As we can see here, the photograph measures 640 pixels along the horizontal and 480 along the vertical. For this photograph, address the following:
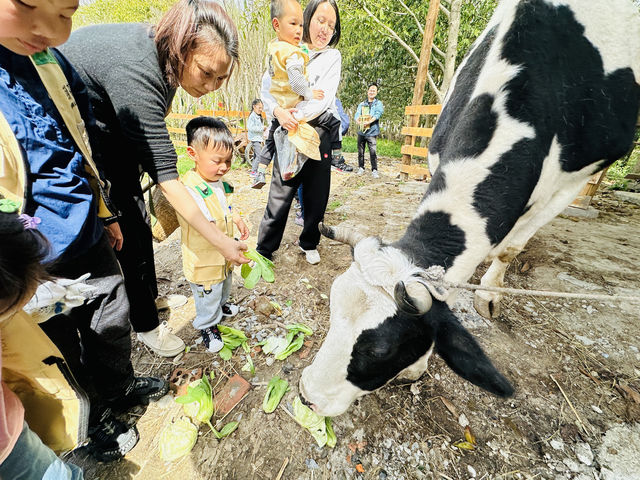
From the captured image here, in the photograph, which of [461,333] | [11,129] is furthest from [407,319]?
[11,129]

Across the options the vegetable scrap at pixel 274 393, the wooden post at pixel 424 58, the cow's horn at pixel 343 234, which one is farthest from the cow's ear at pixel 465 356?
the wooden post at pixel 424 58

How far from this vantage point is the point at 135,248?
6.70 ft

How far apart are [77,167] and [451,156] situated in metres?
2.19

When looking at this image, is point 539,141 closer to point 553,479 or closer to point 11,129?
point 553,479

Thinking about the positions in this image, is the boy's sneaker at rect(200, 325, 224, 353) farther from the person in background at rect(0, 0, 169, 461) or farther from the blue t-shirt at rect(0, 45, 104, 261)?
the blue t-shirt at rect(0, 45, 104, 261)

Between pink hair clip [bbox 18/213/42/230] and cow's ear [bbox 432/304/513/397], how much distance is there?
1796 millimetres

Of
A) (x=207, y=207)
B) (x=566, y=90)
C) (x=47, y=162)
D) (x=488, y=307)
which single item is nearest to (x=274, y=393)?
(x=207, y=207)

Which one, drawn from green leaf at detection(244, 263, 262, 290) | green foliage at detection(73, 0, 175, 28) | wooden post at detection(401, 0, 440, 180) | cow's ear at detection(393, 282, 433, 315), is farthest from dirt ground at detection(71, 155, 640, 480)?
green foliage at detection(73, 0, 175, 28)

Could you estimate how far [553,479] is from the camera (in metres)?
1.61

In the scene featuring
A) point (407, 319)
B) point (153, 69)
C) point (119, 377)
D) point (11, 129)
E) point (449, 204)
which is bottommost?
point (119, 377)

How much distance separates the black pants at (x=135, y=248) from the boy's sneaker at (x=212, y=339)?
0.39m

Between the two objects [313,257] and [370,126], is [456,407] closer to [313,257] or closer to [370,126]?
[313,257]

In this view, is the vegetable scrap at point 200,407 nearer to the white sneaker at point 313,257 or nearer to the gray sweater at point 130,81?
the gray sweater at point 130,81

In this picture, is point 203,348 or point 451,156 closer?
point 451,156
